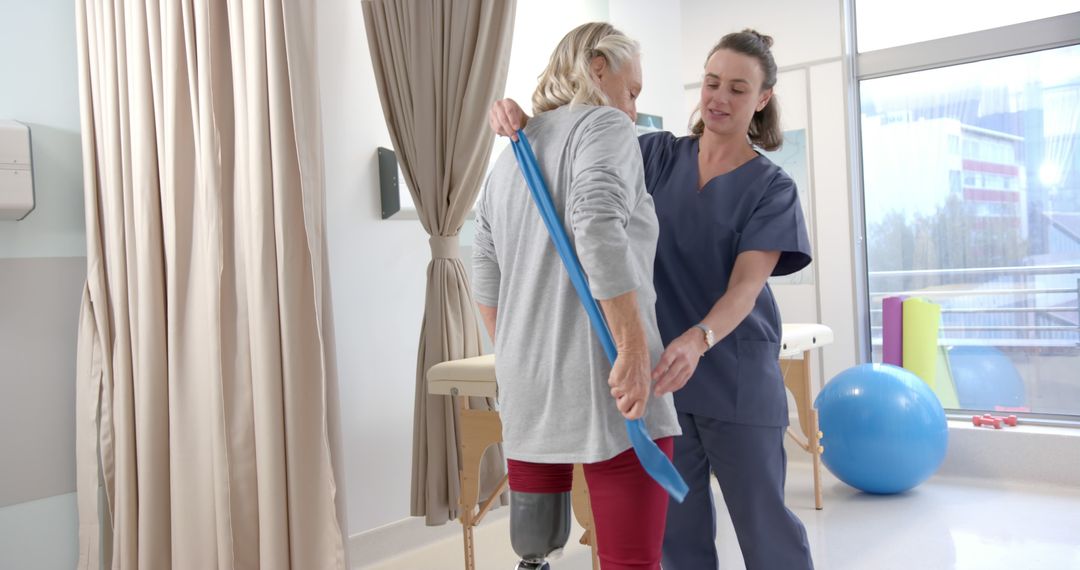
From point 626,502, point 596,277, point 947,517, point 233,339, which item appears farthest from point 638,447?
point 947,517

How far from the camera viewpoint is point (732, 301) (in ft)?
5.20

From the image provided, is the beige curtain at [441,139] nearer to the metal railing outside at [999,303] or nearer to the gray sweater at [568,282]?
the gray sweater at [568,282]

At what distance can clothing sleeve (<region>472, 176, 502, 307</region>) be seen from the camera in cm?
158

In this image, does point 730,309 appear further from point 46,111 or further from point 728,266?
point 46,111

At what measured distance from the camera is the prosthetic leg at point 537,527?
1439 mm

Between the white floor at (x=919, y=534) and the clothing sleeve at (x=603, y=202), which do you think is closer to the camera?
the clothing sleeve at (x=603, y=202)

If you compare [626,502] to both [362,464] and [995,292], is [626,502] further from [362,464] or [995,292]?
[995,292]

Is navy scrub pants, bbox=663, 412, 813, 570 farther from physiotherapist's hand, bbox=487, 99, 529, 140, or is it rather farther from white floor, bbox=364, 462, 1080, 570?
white floor, bbox=364, 462, 1080, 570

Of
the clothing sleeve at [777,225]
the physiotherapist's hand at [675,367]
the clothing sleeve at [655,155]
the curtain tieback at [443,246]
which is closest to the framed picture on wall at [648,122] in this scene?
the curtain tieback at [443,246]

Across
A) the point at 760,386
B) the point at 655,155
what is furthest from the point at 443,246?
the point at 760,386

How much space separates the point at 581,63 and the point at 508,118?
15cm

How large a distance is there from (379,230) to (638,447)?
6.65ft

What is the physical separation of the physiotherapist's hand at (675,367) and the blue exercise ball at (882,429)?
7.55ft

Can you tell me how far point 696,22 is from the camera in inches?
188
